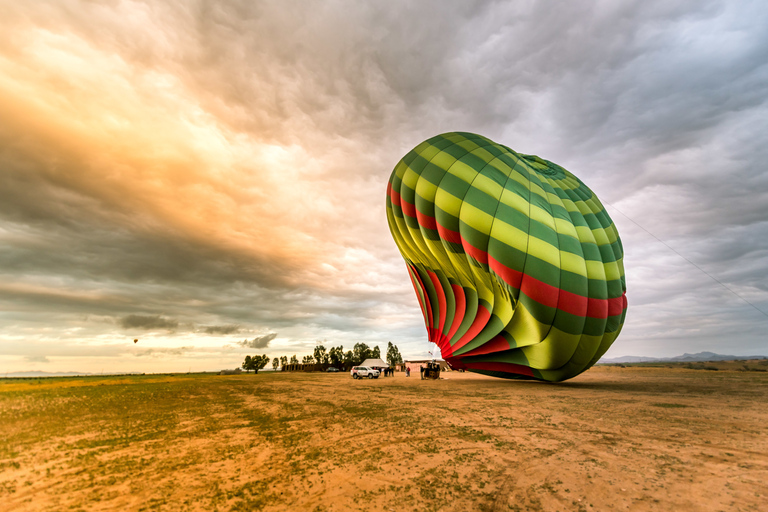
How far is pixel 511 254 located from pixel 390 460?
Result: 36.6 feet

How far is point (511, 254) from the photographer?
14.6 meters

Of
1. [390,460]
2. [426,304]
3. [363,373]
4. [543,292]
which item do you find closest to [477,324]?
[543,292]

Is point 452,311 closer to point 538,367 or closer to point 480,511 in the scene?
point 538,367

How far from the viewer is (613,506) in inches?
167

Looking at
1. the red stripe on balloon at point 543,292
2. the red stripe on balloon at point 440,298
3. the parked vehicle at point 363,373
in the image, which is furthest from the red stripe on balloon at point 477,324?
the parked vehicle at point 363,373

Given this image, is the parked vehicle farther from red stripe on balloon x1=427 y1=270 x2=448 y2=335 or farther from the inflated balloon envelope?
the inflated balloon envelope

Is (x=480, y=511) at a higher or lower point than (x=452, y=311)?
lower

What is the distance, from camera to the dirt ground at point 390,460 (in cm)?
440

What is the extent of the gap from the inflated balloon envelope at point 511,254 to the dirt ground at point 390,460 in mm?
5656

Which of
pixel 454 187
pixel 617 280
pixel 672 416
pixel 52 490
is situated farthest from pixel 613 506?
pixel 617 280

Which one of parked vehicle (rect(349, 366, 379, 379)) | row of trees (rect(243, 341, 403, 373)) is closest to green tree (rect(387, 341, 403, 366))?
row of trees (rect(243, 341, 403, 373))

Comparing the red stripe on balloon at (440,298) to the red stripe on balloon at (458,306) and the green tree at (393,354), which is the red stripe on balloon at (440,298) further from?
the green tree at (393,354)

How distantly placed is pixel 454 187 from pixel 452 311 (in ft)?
26.3

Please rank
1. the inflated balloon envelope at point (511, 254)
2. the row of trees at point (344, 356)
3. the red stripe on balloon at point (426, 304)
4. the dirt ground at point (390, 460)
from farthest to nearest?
the row of trees at point (344, 356) < the red stripe on balloon at point (426, 304) < the inflated balloon envelope at point (511, 254) < the dirt ground at point (390, 460)
